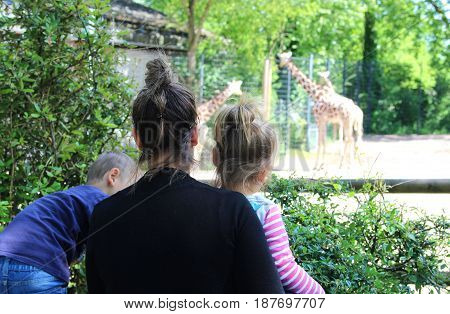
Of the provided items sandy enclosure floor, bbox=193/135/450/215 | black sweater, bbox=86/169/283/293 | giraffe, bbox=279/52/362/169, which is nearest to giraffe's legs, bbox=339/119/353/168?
giraffe, bbox=279/52/362/169

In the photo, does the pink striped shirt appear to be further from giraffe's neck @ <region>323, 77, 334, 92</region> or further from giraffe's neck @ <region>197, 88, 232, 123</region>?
giraffe's neck @ <region>323, 77, 334, 92</region>

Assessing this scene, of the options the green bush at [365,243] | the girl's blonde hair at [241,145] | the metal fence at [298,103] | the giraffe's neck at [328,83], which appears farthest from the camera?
the metal fence at [298,103]

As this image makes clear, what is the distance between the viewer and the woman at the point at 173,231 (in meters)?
1.64

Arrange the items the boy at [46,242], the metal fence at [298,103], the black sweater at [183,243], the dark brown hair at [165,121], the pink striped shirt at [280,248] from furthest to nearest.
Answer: the metal fence at [298,103]
the boy at [46,242]
the pink striped shirt at [280,248]
the dark brown hair at [165,121]
the black sweater at [183,243]

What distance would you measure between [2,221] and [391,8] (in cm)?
1691

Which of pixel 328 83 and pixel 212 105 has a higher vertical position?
pixel 328 83

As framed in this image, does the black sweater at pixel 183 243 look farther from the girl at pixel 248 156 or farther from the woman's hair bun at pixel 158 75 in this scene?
the girl at pixel 248 156

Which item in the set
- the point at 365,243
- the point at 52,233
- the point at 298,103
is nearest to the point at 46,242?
the point at 52,233

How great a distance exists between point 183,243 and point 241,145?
69 centimetres

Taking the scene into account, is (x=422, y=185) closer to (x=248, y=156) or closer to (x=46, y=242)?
(x=248, y=156)

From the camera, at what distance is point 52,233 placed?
248 cm

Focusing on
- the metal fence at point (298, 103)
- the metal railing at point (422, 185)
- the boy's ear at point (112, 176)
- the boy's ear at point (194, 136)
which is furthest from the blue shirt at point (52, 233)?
the metal fence at point (298, 103)

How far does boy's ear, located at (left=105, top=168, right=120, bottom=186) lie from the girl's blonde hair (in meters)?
0.66

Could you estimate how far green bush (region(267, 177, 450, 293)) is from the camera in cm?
262
